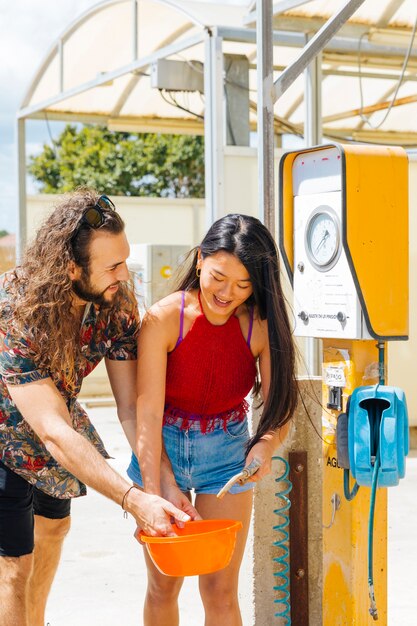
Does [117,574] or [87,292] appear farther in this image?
[117,574]

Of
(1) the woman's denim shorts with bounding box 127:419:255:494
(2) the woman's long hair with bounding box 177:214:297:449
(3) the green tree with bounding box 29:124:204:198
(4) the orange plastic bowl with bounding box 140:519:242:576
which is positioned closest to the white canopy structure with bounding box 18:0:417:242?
(2) the woman's long hair with bounding box 177:214:297:449

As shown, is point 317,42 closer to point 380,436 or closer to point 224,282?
point 224,282

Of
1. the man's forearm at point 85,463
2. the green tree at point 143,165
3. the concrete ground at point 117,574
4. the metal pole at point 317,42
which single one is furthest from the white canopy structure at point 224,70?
the green tree at point 143,165

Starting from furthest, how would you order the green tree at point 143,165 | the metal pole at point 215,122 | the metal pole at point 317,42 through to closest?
the green tree at point 143,165
the metal pole at point 215,122
the metal pole at point 317,42

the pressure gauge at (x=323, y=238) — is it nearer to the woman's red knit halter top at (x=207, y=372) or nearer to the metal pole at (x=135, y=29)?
the woman's red knit halter top at (x=207, y=372)

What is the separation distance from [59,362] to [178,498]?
21.9 inches

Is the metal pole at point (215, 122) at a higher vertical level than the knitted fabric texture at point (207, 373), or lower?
higher

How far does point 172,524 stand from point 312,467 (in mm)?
1162

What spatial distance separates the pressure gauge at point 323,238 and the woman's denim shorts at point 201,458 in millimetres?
707

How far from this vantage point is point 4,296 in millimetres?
2834

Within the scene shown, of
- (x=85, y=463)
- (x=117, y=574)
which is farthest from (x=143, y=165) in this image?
(x=85, y=463)

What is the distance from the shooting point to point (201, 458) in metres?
3.02

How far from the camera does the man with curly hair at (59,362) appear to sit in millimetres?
2686

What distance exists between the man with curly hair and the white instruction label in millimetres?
769
